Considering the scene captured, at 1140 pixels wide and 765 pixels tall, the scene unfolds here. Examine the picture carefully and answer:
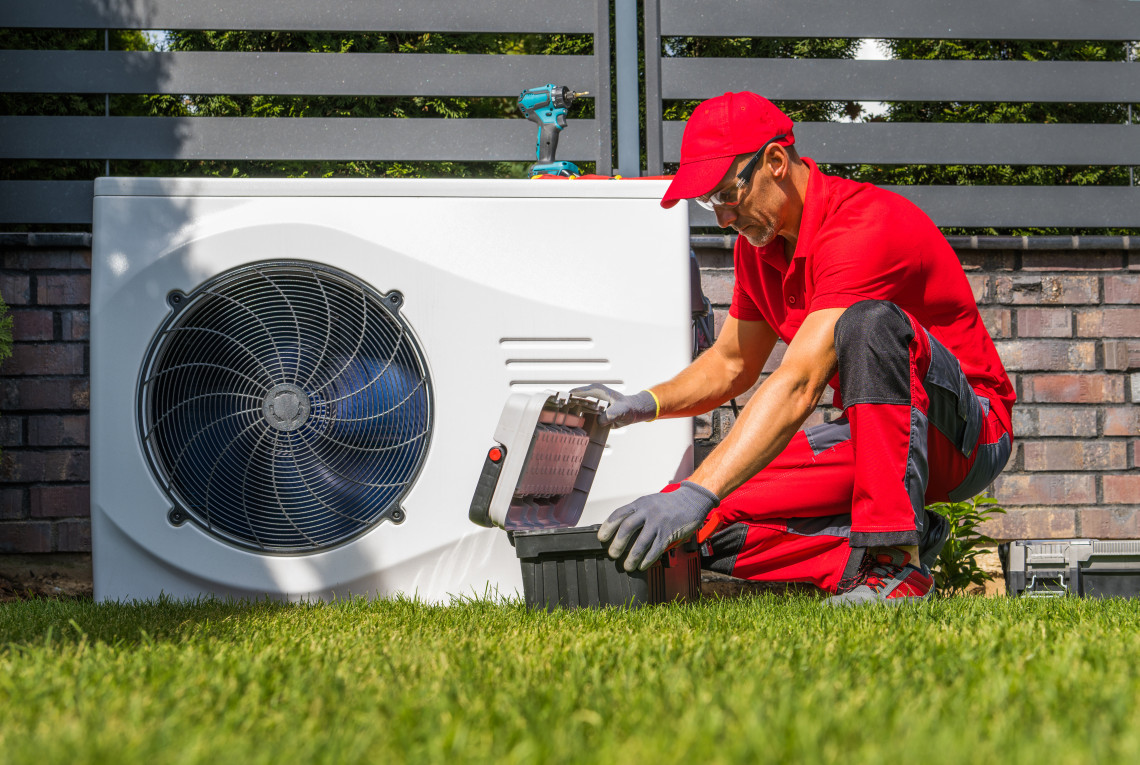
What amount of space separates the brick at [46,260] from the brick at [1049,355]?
2991 mm

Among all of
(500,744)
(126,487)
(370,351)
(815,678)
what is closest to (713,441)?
(370,351)

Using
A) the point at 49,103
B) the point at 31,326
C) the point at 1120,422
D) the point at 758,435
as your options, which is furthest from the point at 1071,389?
the point at 49,103

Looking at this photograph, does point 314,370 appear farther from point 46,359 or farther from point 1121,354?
point 1121,354

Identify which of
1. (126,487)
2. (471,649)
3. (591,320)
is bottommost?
(471,649)

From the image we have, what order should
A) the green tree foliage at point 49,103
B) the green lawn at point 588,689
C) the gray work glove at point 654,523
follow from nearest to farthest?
the green lawn at point 588,689
the gray work glove at point 654,523
the green tree foliage at point 49,103

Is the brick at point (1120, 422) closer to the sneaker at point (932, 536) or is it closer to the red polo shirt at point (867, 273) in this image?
the red polo shirt at point (867, 273)

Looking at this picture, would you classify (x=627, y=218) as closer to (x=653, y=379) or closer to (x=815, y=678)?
(x=653, y=379)

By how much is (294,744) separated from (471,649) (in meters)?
0.55

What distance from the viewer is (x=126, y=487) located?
2.01 m

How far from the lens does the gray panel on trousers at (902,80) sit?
308 centimetres

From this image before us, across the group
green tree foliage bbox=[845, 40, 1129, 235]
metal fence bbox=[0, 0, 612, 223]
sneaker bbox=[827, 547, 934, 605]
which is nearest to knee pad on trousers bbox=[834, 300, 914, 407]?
sneaker bbox=[827, 547, 934, 605]

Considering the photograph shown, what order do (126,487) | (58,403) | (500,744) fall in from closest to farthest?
(500,744) → (126,487) → (58,403)

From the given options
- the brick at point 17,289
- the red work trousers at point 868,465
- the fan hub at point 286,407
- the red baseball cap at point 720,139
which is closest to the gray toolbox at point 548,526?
the red work trousers at point 868,465

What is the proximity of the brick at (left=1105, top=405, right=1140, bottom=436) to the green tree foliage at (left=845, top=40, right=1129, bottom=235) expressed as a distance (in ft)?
3.19
